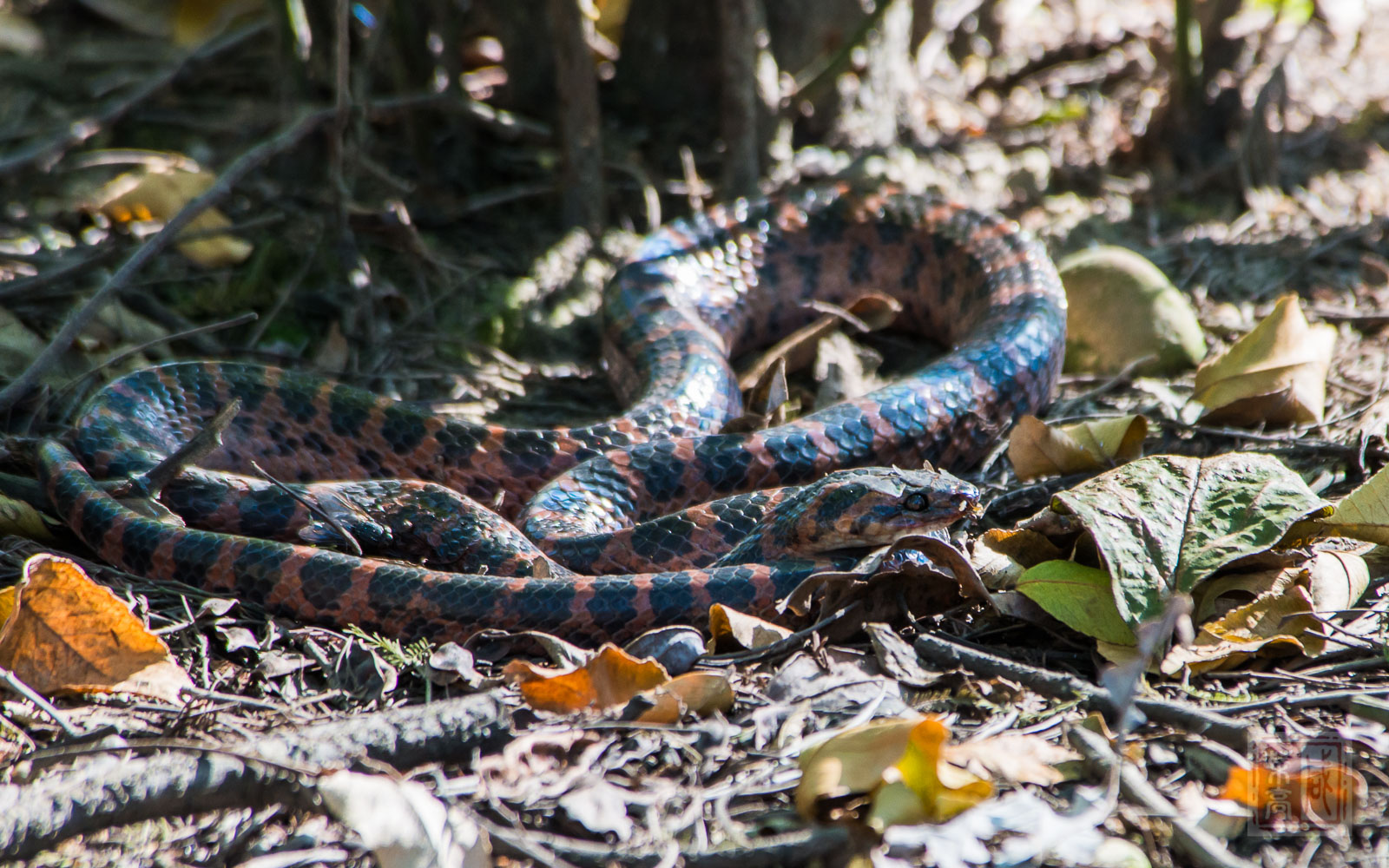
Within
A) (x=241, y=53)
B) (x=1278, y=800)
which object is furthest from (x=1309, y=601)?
(x=241, y=53)

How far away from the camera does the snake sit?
11.8 feet

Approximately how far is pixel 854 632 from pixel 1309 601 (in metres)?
1.27

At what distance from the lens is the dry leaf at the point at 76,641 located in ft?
10.0

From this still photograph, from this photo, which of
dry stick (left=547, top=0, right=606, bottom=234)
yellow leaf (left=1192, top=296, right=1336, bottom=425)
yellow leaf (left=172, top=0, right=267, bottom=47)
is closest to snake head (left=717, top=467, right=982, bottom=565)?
yellow leaf (left=1192, top=296, right=1336, bottom=425)

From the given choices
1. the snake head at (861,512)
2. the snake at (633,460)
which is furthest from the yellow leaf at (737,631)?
the snake head at (861,512)

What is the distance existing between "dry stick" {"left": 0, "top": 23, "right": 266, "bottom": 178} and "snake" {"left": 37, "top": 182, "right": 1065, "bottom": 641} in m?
2.21

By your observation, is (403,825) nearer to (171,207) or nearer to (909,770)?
(909,770)

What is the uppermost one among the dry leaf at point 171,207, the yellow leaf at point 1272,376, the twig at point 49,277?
the dry leaf at point 171,207

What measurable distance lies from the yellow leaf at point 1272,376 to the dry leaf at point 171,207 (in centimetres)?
460

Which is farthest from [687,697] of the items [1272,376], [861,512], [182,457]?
[1272,376]

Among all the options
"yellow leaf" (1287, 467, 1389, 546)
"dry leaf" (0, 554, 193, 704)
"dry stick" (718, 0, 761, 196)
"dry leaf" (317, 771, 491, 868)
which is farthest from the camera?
"dry stick" (718, 0, 761, 196)

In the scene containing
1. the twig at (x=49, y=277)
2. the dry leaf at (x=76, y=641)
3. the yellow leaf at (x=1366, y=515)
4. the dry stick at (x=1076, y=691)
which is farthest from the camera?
the twig at (x=49, y=277)

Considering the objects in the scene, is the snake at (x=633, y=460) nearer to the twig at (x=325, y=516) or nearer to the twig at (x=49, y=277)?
the twig at (x=325, y=516)

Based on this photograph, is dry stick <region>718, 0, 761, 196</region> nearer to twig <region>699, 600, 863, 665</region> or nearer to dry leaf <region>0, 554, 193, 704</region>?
twig <region>699, 600, 863, 665</region>
